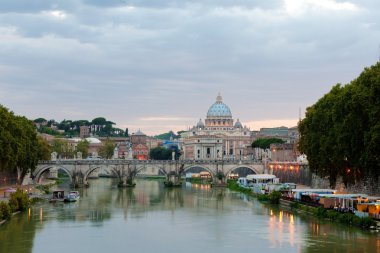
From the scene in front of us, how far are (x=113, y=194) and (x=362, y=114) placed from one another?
1647 inches

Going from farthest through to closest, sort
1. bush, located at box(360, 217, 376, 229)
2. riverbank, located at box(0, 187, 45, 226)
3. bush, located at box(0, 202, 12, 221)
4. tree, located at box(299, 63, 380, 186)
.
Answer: riverbank, located at box(0, 187, 45, 226) < bush, located at box(0, 202, 12, 221) < tree, located at box(299, 63, 380, 186) < bush, located at box(360, 217, 376, 229)

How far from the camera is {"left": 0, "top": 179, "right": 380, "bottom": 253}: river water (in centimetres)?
4200

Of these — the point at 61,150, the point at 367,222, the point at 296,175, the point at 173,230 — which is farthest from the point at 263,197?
the point at 61,150

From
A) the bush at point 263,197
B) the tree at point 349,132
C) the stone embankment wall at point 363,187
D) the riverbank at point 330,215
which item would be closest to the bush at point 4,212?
the riverbank at point 330,215

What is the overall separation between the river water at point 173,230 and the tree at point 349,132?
5009 millimetres

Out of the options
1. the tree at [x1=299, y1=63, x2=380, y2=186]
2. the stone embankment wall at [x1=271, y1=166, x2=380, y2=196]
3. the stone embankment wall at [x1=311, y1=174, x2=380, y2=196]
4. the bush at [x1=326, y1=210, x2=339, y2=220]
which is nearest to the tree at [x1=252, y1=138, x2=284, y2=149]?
the stone embankment wall at [x1=271, y1=166, x2=380, y2=196]

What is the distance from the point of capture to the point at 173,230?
49.9m

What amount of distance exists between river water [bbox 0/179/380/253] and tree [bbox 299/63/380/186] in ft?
16.4

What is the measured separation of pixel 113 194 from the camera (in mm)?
87250

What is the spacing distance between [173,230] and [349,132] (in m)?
13.9

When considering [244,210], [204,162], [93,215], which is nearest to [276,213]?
[244,210]

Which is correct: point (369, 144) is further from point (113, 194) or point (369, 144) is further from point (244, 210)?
point (113, 194)

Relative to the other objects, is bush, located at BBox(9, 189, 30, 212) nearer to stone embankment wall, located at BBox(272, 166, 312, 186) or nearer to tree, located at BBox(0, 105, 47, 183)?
tree, located at BBox(0, 105, 47, 183)

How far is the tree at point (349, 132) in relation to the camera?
4922 centimetres
